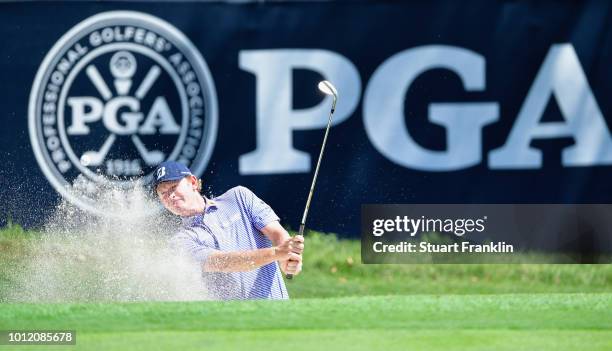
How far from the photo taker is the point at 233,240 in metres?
5.84

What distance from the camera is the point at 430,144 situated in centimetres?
771

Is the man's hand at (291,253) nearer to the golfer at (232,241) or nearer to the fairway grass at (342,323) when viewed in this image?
the golfer at (232,241)

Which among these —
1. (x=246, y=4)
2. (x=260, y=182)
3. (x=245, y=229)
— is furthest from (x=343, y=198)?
(x=245, y=229)

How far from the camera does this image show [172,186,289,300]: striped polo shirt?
5.83 m

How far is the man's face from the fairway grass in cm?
83

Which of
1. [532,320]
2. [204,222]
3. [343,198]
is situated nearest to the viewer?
[532,320]

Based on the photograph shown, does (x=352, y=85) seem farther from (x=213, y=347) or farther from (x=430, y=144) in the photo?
(x=213, y=347)

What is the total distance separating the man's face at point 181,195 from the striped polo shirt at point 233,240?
0.08 m

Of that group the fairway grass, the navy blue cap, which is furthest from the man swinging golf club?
the fairway grass

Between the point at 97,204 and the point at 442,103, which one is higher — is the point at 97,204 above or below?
below

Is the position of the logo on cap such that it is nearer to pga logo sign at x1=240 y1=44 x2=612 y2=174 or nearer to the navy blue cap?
the navy blue cap

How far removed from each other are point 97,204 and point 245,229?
2.09 m

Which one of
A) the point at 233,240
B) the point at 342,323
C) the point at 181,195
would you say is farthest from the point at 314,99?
the point at 342,323

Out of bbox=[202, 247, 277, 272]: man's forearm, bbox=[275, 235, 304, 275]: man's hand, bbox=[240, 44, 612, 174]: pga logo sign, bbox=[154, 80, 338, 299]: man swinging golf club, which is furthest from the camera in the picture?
bbox=[240, 44, 612, 174]: pga logo sign
